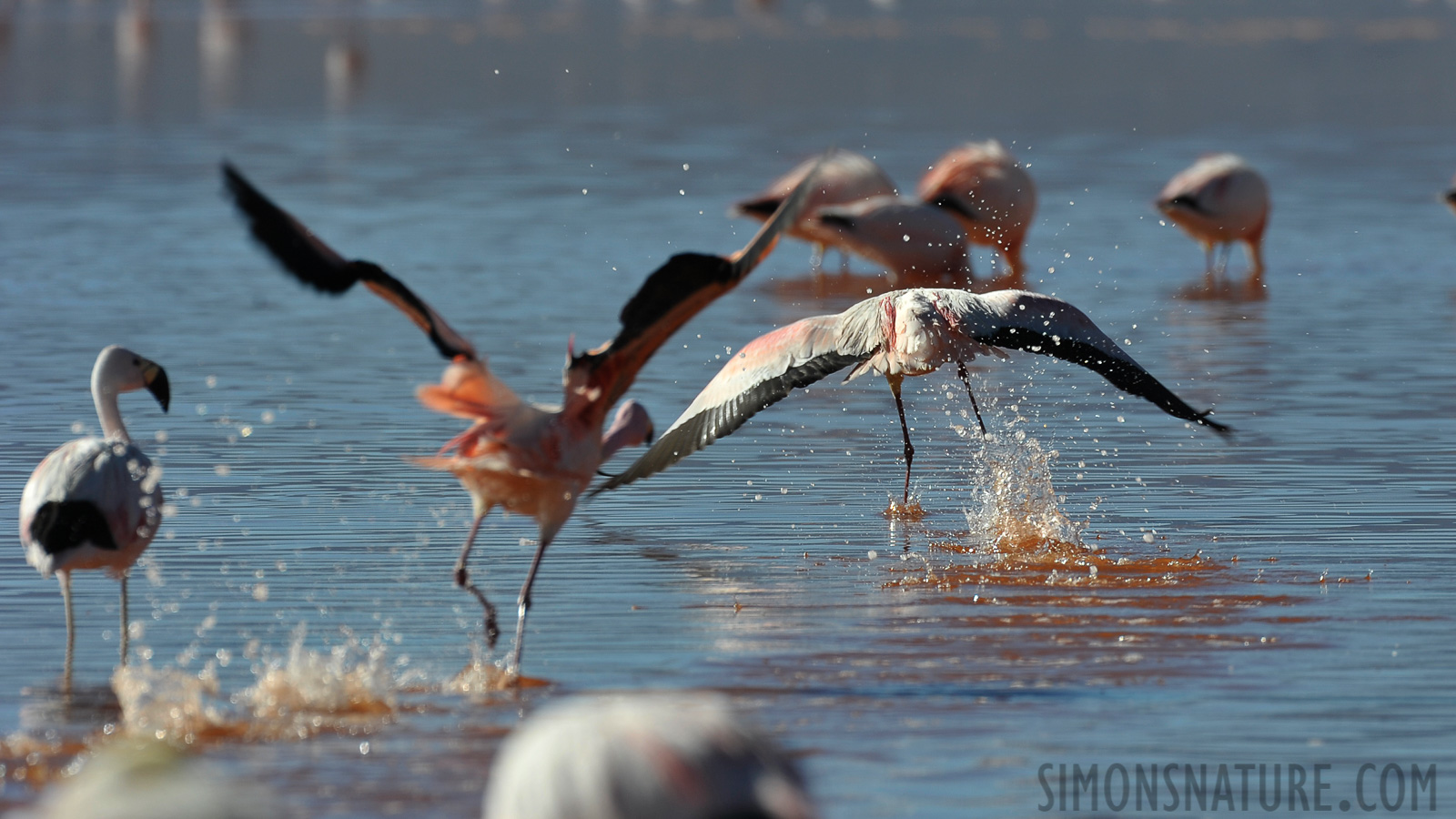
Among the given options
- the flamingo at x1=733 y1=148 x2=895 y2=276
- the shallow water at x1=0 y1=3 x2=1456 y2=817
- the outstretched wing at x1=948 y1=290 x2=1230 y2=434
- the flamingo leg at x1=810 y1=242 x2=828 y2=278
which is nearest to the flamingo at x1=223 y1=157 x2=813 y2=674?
the shallow water at x1=0 y1=3 x2=1456 y2=817

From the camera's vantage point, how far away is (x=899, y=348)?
341 inches

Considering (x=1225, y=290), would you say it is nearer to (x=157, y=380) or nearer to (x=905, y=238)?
(x=905, y=238)

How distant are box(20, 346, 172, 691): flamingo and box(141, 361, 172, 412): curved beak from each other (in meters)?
0.77

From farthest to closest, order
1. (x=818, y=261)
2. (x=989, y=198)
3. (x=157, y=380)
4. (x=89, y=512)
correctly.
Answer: (x=818, y=261), (x=989, y=198), (x=157, y=380), (x=89, y=512)

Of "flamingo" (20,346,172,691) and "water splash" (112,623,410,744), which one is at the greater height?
"flamingo" (20,346,172,691)

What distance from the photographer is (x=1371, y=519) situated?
8.55 meters

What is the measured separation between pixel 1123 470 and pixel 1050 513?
1.15 m

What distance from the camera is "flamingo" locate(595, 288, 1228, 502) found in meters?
8.51

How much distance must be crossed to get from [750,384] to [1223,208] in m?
8.50

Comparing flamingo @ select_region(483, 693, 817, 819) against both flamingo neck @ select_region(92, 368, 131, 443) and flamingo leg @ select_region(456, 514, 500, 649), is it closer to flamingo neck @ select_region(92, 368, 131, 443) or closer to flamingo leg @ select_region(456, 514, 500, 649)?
flamingo leg @ select_region(456, 514, 500, 649)

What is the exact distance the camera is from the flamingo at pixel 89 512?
671 centimetres

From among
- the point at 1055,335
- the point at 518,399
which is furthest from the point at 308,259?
the point at 1055,335

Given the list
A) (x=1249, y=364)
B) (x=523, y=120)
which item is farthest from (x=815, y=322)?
(x=523, y=120)

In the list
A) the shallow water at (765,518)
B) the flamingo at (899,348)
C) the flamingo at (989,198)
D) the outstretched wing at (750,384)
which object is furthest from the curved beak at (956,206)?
the outstretched wing at (750,384)
